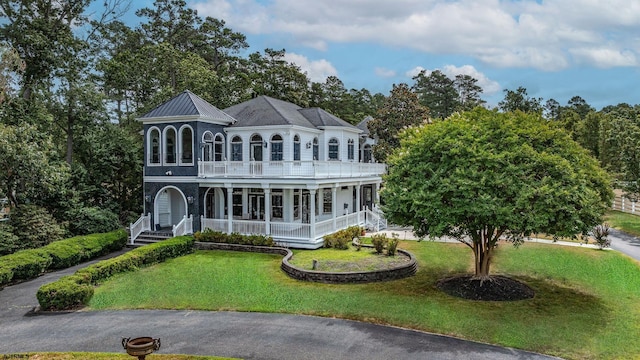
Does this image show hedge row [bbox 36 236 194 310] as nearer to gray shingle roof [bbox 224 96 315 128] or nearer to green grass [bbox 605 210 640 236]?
gray shingle roof [bbox 224 96 315 128]

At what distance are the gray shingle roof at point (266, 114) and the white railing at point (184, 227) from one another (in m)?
5.63

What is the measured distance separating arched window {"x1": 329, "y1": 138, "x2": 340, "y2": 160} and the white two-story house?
0.30 metres

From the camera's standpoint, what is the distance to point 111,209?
958 inches

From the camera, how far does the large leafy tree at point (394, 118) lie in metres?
29.0

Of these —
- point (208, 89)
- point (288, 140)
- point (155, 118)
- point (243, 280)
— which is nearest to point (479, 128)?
point (243, 280)

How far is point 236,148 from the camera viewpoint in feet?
77.1

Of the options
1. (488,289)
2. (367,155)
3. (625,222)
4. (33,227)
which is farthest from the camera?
(367,155)

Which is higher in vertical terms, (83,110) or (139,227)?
(83,110)

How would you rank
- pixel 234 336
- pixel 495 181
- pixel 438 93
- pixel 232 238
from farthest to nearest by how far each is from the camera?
pixel 438 93, pixel 232 238, pixel 495 181, pixel 234 336

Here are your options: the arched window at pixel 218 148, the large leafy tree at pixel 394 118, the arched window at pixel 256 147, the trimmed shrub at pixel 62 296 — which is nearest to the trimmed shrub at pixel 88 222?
the arched window at pixel 218 148

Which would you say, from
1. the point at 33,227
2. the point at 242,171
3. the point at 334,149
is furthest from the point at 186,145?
the point at 334,149

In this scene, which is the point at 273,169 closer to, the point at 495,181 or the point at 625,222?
the point at 495,181

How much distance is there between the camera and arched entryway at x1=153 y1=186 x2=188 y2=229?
23234mm

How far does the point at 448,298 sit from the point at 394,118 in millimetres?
18012
